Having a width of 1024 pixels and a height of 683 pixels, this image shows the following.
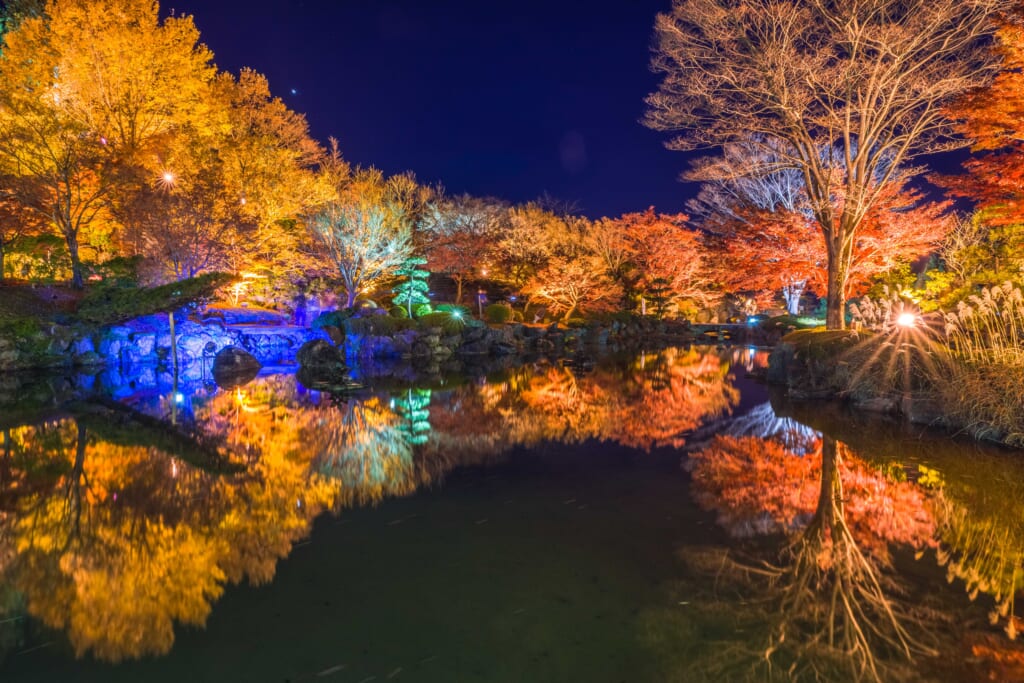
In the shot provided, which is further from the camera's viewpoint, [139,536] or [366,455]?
[366,455]

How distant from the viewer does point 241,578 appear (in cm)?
375

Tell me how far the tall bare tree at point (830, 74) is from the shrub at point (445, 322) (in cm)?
1274

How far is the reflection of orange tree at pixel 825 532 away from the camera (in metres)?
3.02

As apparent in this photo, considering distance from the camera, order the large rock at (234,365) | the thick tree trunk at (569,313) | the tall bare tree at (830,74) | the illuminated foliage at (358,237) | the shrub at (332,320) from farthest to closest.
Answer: the thick tree trunk at (569,313)
the illuminated foliage at (358,237)
the shrub at (332,320)
the large rock at (234,365)
the tall bare tree at (830,74)

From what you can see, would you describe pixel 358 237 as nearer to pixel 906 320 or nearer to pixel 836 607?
pixel 906 320

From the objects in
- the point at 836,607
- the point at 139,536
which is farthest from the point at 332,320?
the point at 836,607

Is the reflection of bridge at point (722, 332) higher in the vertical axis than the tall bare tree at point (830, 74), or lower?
lower

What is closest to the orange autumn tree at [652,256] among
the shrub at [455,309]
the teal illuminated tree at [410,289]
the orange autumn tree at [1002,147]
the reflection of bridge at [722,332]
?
the reflection of bridge at [722,332]

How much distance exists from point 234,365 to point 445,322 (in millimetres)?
9367

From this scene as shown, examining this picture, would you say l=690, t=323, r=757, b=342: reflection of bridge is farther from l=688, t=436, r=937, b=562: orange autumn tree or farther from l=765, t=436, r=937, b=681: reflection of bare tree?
l=765, t=436, r=937, b=681: reflection of bare tree

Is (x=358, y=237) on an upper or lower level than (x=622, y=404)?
upper

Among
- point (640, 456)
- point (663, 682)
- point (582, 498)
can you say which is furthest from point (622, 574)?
point (640, 456)

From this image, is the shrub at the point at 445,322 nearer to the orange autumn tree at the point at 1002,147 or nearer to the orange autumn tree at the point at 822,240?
the orange autumn tree at the point at 822,240

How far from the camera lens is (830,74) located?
43.8ft
